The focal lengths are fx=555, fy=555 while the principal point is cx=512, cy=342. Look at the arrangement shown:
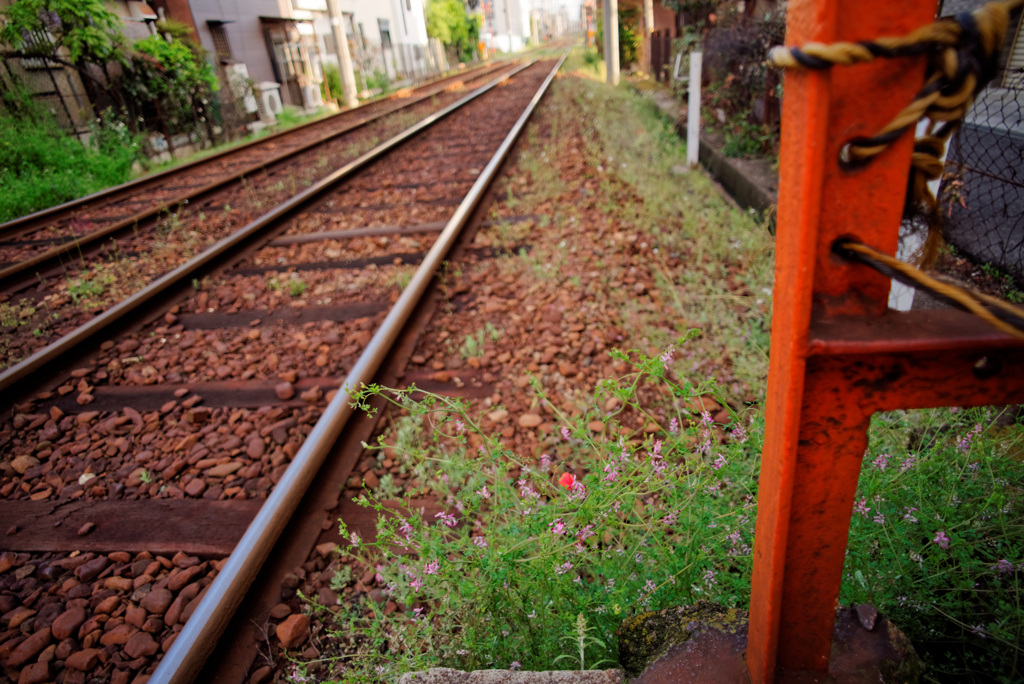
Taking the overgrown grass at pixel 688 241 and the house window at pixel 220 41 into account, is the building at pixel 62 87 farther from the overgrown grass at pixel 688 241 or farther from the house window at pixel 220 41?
the overgrown grass at pixel 688 241

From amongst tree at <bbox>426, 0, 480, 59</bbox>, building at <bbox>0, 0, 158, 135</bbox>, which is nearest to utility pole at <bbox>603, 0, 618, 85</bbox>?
building at <bbox>0, 0, 158, 135</bbox>

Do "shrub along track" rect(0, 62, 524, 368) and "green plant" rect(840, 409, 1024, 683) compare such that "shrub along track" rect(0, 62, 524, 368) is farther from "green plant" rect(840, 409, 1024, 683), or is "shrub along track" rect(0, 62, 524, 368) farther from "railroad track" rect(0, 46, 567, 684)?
"green plant" rect(840, 409, 1024, 683)

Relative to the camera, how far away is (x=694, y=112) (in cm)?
645

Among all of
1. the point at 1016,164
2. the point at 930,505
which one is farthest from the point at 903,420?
the point at 1016,164

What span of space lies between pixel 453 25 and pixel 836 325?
4843 centimetres

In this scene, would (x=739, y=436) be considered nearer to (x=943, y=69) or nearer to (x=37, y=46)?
(x=943, y=69)

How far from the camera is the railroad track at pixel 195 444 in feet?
6.00

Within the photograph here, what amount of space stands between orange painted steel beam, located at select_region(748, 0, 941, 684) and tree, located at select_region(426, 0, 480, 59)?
43.8 meters

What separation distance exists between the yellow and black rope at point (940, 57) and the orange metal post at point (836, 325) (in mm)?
24

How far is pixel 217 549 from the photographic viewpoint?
2.07 meters

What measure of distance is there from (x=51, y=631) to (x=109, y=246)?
4551 millimetres

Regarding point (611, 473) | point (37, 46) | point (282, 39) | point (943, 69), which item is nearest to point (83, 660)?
point (611, 473)

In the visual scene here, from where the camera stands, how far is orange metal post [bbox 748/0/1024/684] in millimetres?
705

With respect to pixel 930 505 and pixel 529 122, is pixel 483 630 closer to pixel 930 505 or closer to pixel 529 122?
pixel 930 505
